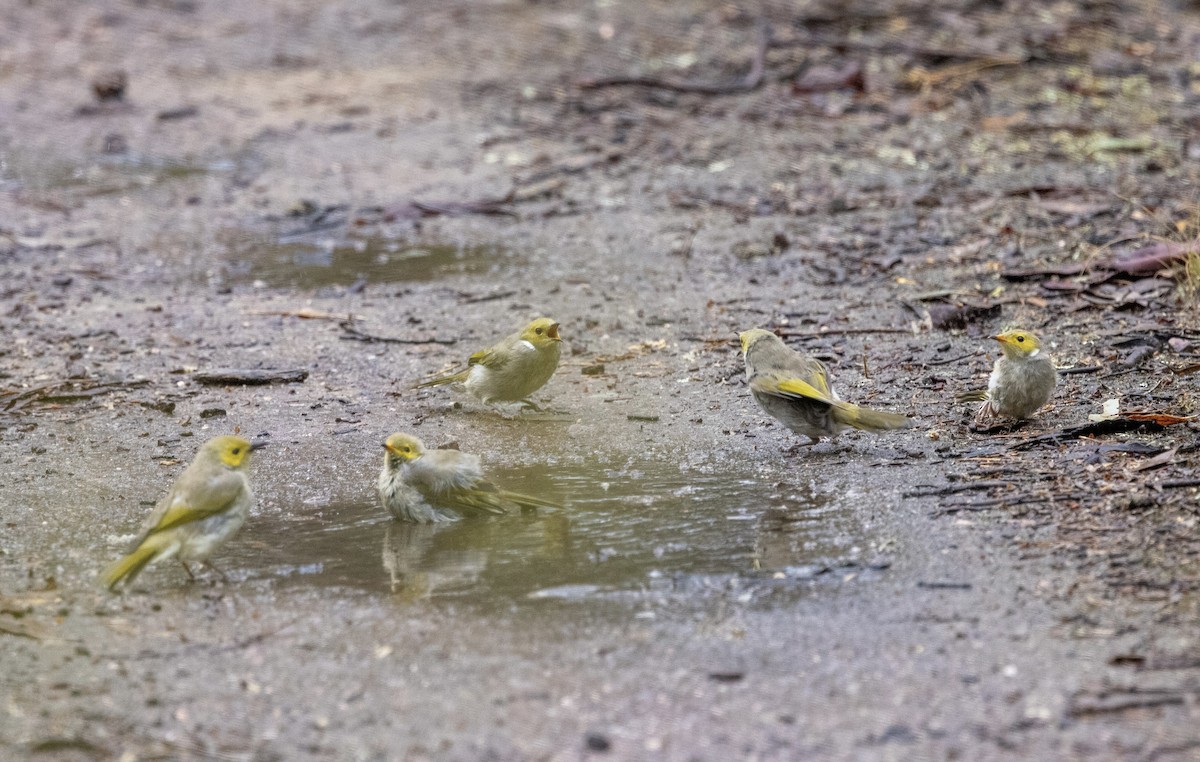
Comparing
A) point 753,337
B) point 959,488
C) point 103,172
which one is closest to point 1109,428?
point 959,488

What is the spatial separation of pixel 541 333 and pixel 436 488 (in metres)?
1.80

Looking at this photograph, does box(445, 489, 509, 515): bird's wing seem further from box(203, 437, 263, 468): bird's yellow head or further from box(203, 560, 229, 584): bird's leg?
box(203, 560, 229, 584): bird's leg

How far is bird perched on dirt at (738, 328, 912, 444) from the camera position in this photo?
6512 mm

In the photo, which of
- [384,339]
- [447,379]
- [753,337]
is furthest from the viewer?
[384,339]

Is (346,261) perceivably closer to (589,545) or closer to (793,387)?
(793,387)

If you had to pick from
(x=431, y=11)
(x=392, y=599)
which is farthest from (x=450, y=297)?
(x=431, y=11)

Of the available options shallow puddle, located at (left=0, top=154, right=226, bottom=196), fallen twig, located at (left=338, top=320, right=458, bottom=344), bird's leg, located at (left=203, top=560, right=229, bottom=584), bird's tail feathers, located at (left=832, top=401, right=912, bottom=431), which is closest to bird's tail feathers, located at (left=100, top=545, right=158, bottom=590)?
bird's leg, located at (left=203, top=560, right=229, bottom=584)

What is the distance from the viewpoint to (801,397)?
262 inches

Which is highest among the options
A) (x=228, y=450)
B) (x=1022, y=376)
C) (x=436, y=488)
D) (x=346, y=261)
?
(x=1022, y=376)

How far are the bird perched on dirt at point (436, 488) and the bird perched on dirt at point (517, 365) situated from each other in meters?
1.35

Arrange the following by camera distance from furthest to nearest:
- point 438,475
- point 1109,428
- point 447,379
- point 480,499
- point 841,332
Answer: point 841,332 < point 447,379 < point 1109,428 < point 480,499 < point 438,475

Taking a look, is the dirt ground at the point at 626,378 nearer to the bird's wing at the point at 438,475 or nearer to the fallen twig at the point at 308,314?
the fallen twig at the point at 308,314

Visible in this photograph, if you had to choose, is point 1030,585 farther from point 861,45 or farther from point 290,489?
point 861,45

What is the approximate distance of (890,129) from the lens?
12383mm
